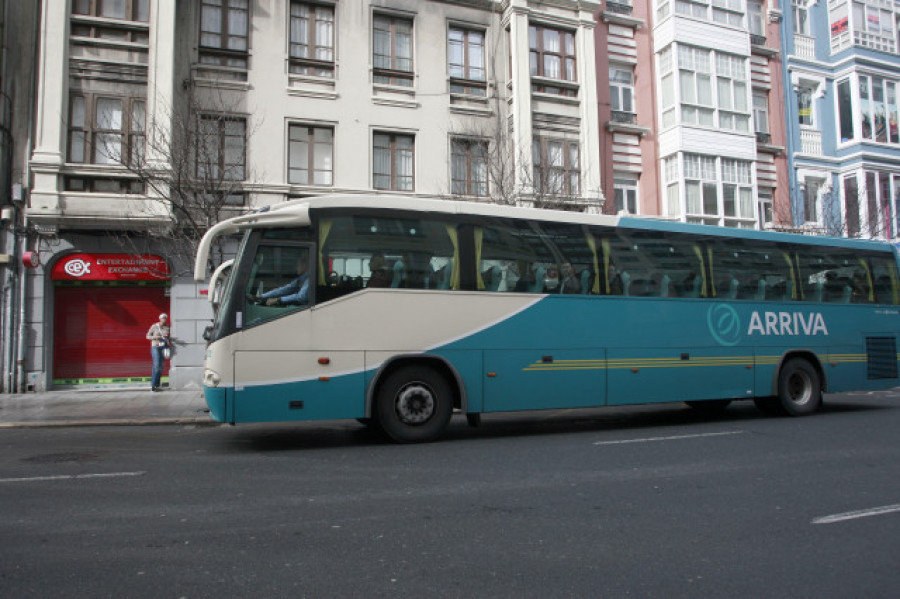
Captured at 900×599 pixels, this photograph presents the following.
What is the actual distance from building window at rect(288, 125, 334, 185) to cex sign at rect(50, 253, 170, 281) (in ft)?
13.9

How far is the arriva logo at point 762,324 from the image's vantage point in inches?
419

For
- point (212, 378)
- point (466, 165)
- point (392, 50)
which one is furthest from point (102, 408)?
point (392, 50)

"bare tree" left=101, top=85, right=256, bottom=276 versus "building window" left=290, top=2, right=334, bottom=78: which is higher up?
"building window" left=290, top=2, right=334, bottom=78

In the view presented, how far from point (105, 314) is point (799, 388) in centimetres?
1619

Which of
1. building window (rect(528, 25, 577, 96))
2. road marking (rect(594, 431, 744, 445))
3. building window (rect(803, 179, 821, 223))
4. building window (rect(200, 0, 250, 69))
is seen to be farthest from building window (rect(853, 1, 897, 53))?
road marking (rect(594, 431, 744, 445))

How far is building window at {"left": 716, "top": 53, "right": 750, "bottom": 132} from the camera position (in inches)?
918

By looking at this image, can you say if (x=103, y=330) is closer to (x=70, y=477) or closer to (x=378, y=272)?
(x=70, y=477)

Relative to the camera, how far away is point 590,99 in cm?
2089

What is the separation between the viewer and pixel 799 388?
38.2ft

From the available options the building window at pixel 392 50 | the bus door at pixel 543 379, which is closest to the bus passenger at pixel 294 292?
the bus door at pixel 543 379

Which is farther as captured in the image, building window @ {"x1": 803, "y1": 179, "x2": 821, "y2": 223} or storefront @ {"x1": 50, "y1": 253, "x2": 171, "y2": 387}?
building window @ {"x1": 803, "y1": 179, "x2": 821, "y2": 223}

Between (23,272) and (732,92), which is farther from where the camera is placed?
(732,92)

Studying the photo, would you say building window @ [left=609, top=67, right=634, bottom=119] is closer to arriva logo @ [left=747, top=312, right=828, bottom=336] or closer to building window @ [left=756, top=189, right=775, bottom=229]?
building window @ [left=756, top=189, right=775, bottom=229]

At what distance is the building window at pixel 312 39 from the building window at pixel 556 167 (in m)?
6.59
